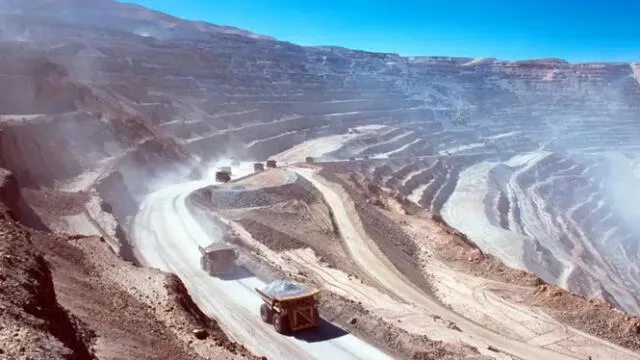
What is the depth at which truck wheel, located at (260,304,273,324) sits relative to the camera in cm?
2066

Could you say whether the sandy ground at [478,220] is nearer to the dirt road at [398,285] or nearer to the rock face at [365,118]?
the rock face at [365,118]

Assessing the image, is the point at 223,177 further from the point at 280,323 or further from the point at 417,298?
the point at 280,323

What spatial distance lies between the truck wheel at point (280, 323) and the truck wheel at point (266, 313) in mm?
557

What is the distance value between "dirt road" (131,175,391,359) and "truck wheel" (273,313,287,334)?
0.21 metres

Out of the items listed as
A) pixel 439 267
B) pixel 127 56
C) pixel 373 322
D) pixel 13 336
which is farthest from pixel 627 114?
pixel 13 336

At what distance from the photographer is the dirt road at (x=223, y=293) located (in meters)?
19.2

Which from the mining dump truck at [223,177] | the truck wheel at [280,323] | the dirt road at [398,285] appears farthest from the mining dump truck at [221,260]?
the mining dump truck at [223,177]

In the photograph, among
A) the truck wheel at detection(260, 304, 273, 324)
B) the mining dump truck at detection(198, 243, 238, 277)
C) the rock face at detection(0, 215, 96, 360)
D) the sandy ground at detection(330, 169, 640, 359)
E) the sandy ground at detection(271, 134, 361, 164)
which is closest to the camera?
the rock face at detection(0, 215, 96, 360)

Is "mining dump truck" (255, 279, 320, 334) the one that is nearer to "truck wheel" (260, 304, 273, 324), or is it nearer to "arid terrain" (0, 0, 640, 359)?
"truck wheel" (260, 304, 273, 324)

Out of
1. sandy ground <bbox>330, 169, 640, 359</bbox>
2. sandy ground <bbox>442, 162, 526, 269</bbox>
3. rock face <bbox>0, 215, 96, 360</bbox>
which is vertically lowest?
sandy ground <bbox>442, 162, 526, 269</bbox>

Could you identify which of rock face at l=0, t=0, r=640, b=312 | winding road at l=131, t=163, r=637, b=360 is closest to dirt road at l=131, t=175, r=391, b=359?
winding road at l=131, t=163, r=637, b=360

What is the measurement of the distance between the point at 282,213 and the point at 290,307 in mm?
18527

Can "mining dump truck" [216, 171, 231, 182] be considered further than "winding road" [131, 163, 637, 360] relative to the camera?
Yes

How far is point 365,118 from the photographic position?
12031 cm
